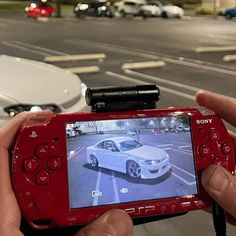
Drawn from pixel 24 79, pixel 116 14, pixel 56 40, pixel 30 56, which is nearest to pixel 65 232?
pixel 24 79

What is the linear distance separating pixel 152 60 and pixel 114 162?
11.2m

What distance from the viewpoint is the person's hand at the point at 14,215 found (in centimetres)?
154

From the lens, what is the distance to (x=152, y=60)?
42.1 ft

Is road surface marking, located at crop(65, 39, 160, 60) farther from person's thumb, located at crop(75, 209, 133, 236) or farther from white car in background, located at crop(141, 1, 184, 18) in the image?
white car in background, located at crop(141, 1, 184, 18)

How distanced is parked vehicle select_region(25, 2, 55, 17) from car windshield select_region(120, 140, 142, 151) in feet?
106

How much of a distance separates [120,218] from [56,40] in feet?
55.5

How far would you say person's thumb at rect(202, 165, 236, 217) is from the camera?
1670 mm

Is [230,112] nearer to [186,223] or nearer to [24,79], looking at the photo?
[186,223]

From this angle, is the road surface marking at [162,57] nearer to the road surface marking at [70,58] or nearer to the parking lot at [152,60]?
the parking lot at [152,60]

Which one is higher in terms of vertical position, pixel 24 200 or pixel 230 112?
pixel 230 112

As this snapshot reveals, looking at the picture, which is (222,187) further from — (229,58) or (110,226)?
(229,58)

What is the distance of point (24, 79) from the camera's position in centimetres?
488

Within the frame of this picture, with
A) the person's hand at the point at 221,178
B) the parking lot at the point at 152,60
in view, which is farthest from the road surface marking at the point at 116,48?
the person's hand at the point at 221,178

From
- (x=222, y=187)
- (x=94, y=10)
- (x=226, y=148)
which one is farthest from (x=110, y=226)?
(x=94, y=10)
